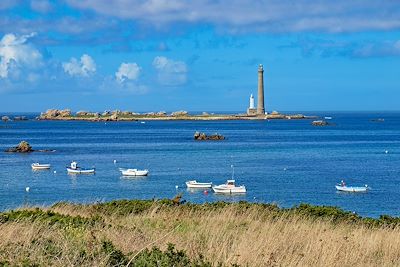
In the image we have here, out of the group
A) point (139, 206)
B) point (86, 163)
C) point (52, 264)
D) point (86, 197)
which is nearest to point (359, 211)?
point (86, 197)

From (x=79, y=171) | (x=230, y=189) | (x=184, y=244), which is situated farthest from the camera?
(x=79, y=171)

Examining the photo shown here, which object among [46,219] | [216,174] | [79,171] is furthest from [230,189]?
[46,219]

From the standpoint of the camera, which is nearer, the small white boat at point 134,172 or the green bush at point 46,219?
the green bush at point 46,219

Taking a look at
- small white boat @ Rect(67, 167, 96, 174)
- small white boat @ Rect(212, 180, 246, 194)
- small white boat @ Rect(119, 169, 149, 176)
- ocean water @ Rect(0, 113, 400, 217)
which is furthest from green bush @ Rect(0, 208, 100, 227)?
small white boat @ Rect(67, 167, 96, 174)

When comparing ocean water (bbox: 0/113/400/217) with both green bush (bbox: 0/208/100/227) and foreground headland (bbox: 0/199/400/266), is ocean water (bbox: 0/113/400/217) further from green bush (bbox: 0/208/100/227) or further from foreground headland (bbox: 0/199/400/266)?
foreground headland (bbox: 0/199/400/266)

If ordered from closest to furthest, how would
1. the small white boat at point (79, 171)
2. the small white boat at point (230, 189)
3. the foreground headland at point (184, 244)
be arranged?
1. the foreground headland at point (184, 244)
2. the small white boat at point (230, 189)
3. the small white boat at point (79, 171)

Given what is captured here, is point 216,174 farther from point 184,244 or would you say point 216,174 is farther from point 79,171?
point 184,244

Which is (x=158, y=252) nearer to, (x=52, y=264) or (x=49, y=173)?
(x=52, y=264)

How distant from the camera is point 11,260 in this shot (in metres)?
8.16

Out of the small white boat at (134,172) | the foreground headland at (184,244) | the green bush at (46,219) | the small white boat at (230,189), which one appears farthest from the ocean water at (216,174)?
the foreground headland at (184,244)

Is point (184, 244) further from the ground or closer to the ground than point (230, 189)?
further from the ground

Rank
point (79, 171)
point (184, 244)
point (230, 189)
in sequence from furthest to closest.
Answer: point (79, 171), point (230, 189), point (184, 244)

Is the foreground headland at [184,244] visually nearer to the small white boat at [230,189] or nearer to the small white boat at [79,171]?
the small white boat at [230,189]

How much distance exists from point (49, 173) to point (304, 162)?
32.7m
